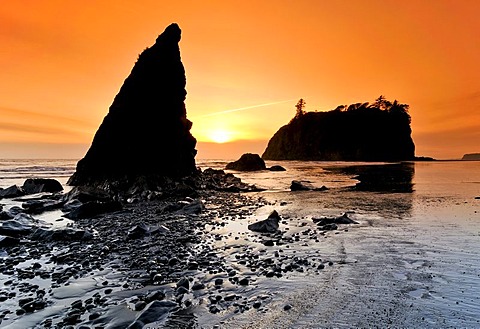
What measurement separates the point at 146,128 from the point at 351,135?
150746 mm

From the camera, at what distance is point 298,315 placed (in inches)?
218

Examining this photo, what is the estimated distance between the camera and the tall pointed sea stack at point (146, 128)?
28344 mm

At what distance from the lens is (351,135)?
539 ft

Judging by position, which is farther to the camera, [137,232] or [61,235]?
[137,232]

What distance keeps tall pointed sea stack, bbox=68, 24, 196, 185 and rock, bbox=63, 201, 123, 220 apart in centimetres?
1067

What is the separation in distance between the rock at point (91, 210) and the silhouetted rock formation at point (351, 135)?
14541 cm

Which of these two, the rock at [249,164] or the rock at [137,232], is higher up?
the rock at [249,164]

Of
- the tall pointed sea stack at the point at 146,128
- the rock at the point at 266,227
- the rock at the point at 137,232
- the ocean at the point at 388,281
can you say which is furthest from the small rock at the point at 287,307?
the tall pointed sea stack at the point at 146,128

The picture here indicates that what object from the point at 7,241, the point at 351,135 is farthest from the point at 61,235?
the point at 351,135

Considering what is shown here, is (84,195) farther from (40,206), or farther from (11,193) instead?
(11,193)

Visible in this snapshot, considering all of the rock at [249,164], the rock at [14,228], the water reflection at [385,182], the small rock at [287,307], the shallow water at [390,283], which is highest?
the rock at [249,164]

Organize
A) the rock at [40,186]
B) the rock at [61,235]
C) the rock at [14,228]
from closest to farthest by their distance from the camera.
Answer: the rock at [61,235]
the rock at [14,228]
the rock at [40,186]

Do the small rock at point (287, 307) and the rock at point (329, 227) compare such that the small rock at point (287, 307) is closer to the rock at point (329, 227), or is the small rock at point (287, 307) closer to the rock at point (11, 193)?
the rock at point (329, 227)

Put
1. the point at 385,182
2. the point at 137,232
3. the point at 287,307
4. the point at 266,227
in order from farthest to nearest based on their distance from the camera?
the point at 385,182
the point at 266,227
the point at 137,232
the point at 287,307
